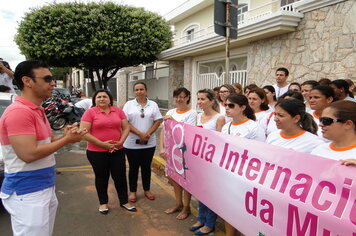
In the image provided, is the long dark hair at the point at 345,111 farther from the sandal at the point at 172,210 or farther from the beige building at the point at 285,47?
the beige building at the point at 285,47

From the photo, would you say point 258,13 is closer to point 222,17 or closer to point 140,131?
point 222,17

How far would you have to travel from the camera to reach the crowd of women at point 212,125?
1.91 metres

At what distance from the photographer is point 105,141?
331 centimetres

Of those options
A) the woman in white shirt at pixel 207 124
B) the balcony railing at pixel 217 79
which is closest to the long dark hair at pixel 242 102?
the woman in white shirt at pixel 207 124

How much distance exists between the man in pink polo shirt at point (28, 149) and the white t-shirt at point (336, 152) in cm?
182

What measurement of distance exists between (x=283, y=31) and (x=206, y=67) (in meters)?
4.75

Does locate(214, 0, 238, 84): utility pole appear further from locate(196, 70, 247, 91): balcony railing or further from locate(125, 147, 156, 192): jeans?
locate(196, 70, 247, 91): balcony railing

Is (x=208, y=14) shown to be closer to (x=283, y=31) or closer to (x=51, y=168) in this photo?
(x=283, y=31)

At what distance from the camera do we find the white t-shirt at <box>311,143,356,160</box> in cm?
178

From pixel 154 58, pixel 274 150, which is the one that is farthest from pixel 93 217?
pixel 154 58

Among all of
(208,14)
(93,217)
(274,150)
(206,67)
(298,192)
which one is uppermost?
(208,14)

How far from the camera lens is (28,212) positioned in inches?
74.4

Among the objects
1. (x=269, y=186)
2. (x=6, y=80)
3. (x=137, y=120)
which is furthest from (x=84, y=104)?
(x=269, y=186)

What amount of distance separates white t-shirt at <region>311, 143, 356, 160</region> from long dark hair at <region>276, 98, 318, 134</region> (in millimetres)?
437
